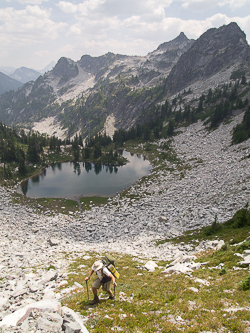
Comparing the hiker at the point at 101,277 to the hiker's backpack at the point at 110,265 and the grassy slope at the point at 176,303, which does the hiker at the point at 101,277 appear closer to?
the hiker's backpack at the point at 110,265

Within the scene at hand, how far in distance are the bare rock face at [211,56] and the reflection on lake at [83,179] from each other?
121 metres

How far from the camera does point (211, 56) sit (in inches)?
6614

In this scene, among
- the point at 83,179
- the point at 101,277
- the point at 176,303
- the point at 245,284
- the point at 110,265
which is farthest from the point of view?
the point at 83,179

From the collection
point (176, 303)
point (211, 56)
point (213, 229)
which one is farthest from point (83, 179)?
point (211, 56)

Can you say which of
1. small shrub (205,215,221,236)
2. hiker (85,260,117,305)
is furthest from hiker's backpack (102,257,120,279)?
small shrub (205,215,221,236)

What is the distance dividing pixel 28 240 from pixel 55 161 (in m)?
69.3

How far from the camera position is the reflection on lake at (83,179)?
61.5 m

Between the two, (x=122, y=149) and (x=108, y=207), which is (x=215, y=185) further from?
(x=122, y=149)

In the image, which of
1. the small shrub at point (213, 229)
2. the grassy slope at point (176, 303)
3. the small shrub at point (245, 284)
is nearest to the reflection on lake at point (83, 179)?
the small shrub at point (213, 229)

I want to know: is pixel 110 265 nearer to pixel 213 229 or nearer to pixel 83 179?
pixel 213 229

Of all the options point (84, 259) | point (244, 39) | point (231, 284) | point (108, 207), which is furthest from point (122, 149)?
point (244, 39)

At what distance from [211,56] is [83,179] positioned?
171567mm

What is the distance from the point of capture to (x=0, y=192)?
5731 cm

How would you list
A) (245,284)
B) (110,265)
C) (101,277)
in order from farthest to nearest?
(245,284) → (110,265) → (101,277)
